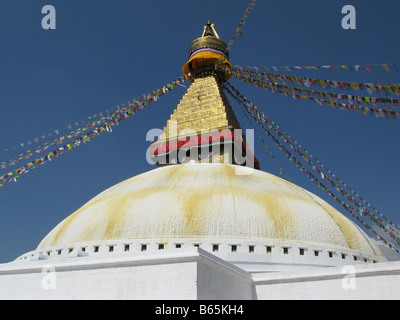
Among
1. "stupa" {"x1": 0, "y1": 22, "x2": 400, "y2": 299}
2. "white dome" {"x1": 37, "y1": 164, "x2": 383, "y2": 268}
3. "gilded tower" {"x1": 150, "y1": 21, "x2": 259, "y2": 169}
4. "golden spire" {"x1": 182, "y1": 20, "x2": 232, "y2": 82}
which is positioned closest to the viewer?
"stupa" {"x1": 0, "y1": 22, "x2": 400, "y2": 299}

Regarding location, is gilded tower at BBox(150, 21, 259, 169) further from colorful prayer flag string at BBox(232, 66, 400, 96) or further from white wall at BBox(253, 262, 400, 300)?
white wall at BBox(253, 262, 400, 300)

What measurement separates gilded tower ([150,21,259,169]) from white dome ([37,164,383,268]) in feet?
10.6

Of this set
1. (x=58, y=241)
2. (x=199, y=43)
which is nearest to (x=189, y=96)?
(x=199, y=43)

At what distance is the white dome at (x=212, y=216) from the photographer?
862 centimetres

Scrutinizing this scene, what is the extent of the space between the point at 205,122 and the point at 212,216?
6.76 m

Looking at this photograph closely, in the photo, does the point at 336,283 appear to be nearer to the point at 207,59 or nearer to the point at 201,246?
the point at 201,246

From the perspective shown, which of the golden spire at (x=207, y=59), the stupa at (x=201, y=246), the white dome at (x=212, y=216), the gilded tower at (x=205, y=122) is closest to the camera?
Answer: the stupa at (x=201, y=246)

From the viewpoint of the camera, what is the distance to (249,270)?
8.16 m

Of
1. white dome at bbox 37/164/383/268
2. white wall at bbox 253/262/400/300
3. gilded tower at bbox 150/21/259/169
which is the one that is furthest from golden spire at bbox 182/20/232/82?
white wall at bbox 253/262/400/300

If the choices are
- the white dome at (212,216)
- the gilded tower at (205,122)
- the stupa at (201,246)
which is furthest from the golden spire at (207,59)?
the white dome at (212,216)

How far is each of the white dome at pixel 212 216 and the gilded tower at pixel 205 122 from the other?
3240 millimetres

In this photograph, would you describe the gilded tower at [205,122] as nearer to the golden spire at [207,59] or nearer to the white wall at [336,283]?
the golden spire at [207,59]

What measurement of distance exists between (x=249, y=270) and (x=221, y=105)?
27.2 ft

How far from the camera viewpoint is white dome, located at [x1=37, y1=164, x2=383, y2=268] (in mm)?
8625
